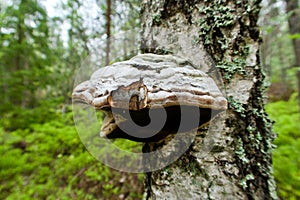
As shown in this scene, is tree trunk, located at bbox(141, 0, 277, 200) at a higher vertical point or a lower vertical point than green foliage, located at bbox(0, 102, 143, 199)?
higher

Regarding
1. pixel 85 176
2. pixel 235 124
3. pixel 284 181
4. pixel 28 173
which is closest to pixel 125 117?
pixel 235 124

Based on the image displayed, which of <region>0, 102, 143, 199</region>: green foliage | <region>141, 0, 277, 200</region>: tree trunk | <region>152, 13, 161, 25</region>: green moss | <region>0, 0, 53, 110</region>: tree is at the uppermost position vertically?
<region>0, 0, 53, 110</region>: tree

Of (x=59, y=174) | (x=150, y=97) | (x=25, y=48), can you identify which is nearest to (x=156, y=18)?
(x=150, y=97)

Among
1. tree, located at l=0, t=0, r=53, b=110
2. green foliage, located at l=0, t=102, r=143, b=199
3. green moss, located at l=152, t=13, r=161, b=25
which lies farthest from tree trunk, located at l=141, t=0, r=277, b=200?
tree, located at l=0, t=0, r=53, b=110

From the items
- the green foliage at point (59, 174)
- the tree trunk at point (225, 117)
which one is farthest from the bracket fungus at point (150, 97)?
the green foliage at point (59, 174)

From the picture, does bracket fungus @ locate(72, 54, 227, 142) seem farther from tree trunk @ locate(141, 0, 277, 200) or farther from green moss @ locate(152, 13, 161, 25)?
green moss @ locate(152, 13, 161, 25)

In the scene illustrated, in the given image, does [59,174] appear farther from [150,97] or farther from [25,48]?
[25,48]

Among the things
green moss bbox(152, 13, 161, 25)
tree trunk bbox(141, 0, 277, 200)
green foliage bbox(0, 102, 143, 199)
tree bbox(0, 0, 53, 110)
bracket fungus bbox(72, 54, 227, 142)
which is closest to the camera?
bracket fungus bbox(72, 54, 227, 142)

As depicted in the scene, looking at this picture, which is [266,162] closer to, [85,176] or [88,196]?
[88,196]
